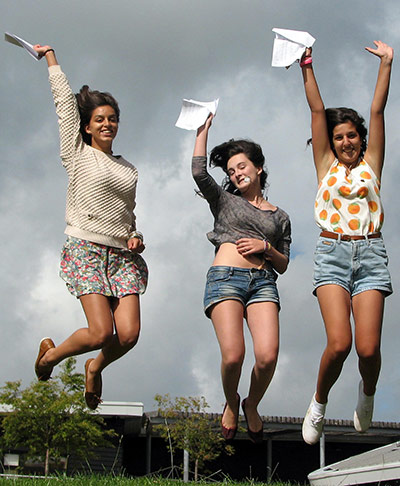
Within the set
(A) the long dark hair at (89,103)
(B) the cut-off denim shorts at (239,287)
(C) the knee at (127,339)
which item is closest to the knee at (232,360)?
(B) the cut-off denim shorts at (239,287)

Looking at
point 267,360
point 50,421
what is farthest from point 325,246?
point 50,421

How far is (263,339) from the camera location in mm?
6305

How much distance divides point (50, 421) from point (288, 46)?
23.0 meters

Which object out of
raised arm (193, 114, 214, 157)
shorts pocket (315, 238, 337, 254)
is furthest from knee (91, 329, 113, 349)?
shorts pocket (315, 238, 337, 254)

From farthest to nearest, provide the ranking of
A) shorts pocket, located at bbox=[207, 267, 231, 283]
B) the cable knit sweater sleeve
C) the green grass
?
the cable knit sweater sleeve
shorts pocket, located at bbox=[207, 267, 231, 283]
the green grass

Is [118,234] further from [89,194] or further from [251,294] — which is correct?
[251,294]

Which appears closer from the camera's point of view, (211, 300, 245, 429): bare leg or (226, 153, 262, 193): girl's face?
(211, 300, 245, 429): bare leg

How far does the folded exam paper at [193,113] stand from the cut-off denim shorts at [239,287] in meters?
1.36

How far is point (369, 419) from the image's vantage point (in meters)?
6.71

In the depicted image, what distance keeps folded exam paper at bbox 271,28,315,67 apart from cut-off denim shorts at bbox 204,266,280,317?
1.85 m

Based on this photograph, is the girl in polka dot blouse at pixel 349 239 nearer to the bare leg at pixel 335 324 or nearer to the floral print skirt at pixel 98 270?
the bare leg at pixel 335 324

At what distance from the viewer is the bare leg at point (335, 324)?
607cm

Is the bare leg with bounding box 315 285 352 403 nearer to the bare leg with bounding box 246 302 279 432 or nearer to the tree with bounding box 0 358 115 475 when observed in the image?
the bare leg with bounding box 246 302 279 432

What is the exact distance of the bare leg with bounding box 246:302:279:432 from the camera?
630 centimetres
